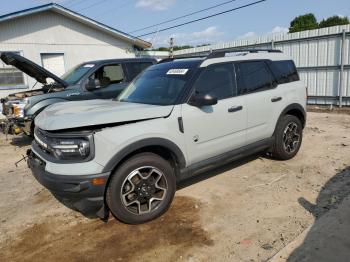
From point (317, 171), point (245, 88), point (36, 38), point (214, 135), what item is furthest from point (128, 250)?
point (36, 38)

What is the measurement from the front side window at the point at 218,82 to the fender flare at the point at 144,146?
836mm

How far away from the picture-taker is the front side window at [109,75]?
809cm

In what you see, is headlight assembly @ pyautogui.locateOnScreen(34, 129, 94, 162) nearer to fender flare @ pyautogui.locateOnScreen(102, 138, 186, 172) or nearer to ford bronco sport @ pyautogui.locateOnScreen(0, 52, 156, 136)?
fender flare @ pyautogui.locateOnScreen(102, 138, 186, 172)

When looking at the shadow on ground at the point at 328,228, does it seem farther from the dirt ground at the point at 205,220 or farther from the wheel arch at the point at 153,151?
the wheel arch at the point at 153,151

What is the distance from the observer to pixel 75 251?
3297 mm

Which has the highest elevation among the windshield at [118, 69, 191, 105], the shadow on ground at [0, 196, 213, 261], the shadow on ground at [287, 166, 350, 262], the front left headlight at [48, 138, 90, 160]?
the windshield at [118, 69, 191, 105]

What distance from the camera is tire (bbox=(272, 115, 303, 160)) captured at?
5.38 metres

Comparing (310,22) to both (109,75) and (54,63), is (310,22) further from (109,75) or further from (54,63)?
(109,75)

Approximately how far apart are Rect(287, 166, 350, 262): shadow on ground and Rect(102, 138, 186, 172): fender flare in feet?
5.33

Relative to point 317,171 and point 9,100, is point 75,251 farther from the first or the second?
point 9,100

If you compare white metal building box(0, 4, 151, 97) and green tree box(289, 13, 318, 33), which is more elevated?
green tree box(289, 13, 318, 33)

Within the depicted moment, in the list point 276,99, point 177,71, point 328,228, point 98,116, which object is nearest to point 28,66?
point 177,71

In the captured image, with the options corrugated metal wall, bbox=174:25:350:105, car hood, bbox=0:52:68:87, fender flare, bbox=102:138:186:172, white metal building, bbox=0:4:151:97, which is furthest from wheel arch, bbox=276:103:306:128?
white metal building, bbox=0:4:151:97

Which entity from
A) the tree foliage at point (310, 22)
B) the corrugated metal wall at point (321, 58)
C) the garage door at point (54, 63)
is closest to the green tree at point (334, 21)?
the tree foliage at point (310, 22)
